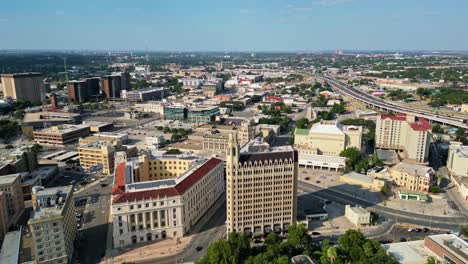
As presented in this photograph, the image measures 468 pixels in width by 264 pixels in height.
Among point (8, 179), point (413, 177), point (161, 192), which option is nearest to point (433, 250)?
point (413, 177)

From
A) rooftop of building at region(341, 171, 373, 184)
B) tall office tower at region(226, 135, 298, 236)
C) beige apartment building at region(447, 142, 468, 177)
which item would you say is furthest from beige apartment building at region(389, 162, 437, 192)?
tall office tower at region(226, 135, 298, 236)

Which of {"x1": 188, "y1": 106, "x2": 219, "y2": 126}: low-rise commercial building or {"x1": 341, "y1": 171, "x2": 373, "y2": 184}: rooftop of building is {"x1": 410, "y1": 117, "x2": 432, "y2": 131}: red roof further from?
{"x1": 188, "y1": 106, "x2": 219, "y2": 126}: low-rise commercial building

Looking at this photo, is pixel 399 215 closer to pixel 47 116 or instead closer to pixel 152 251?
pixel 152 251

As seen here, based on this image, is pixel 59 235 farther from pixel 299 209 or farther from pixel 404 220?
pixel 404 220

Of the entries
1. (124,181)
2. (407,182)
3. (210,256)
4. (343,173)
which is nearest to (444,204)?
(407,182)

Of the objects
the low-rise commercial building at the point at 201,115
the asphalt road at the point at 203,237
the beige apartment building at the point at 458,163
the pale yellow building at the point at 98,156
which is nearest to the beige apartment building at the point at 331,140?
the beige apartment building at the point at 458,163

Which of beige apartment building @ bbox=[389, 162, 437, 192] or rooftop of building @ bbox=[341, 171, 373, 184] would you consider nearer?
beige apartment building @ bbox=[389, 162, 437, 192]
